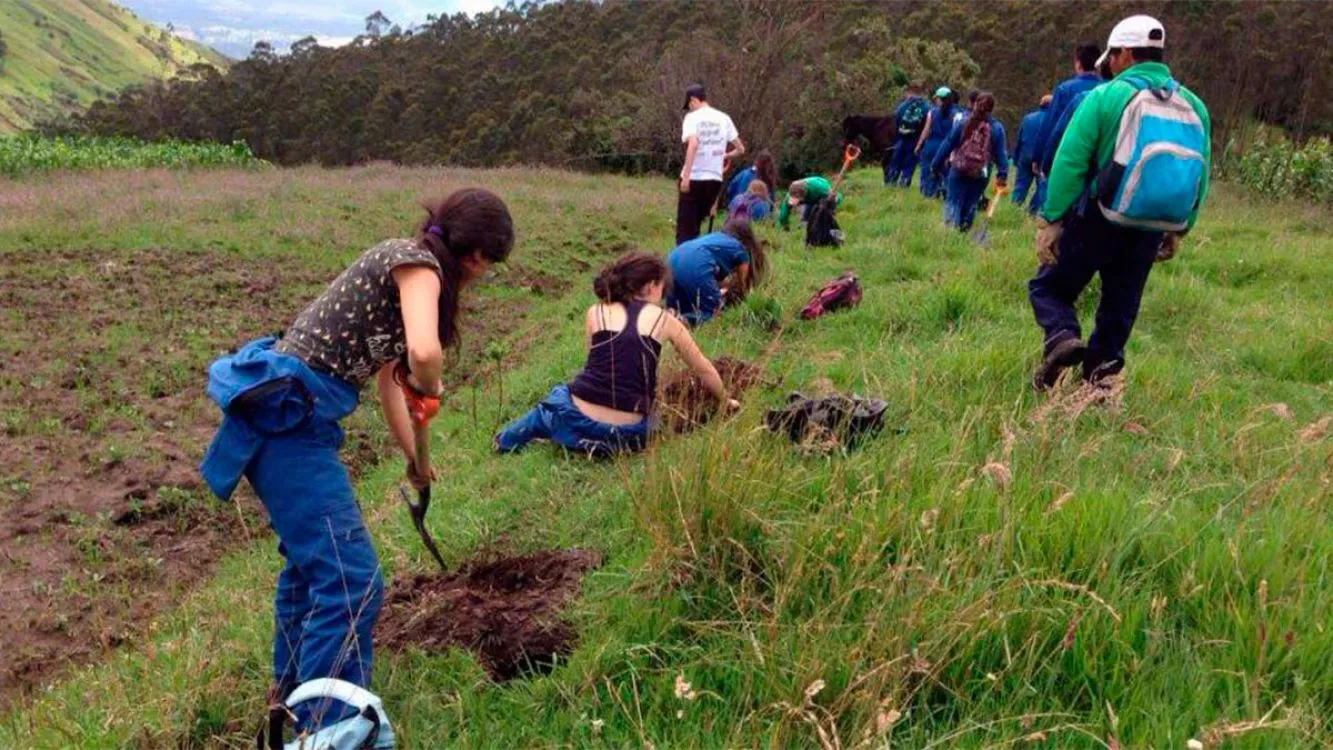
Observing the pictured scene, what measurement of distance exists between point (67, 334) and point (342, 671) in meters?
7.67

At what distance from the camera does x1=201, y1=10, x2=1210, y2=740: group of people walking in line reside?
2684 mm

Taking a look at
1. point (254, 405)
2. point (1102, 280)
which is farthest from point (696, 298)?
point (254, 405)

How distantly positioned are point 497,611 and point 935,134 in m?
12.2

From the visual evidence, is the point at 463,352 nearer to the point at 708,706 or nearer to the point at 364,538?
the point at 364,538

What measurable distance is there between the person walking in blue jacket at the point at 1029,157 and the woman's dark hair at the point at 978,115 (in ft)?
1.86

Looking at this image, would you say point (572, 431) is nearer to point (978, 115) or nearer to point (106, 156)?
point (978, 115)

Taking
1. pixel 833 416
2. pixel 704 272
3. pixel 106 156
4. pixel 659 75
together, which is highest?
pixel 659 75

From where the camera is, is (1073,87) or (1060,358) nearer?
(1060,358)

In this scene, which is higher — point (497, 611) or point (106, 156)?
point (497, 611)

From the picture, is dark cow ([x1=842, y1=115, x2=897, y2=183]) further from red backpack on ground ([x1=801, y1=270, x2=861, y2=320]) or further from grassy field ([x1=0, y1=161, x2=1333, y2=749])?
grassy field ([x1=0, y1=161, x2=1333, y2=749])

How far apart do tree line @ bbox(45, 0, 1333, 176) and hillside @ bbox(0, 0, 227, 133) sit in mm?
49156

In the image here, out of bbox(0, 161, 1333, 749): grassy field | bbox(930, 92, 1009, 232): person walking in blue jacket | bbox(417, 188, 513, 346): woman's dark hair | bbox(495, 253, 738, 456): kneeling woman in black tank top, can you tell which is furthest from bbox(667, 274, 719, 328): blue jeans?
bbox(930, 92, 1009, 232): person walking in blue jacket

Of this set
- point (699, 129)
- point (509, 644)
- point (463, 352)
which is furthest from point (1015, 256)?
point (509, 644)

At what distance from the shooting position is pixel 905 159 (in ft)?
53.6
